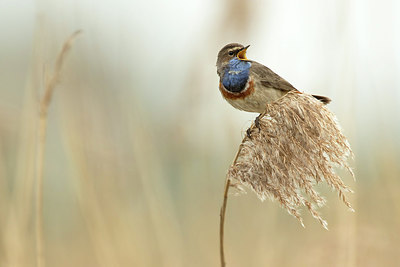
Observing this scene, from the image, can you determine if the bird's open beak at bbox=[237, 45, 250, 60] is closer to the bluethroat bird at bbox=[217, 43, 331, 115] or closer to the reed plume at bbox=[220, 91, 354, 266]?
the bluethroat bird at bbox=[217, 43, 331, 115]

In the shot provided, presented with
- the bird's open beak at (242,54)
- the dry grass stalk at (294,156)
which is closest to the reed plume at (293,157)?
the dry grass stalk at (294,156)

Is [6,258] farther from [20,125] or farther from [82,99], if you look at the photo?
[82,99]

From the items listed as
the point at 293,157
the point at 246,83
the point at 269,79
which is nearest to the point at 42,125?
the point at 293,157

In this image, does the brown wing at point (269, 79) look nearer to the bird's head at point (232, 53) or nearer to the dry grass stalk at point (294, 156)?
the bird's head at point (232, 53)

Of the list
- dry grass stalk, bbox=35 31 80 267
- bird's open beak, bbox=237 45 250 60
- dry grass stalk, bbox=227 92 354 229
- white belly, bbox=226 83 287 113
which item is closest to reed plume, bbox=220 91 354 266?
dry grass stalk, bbox=227 92 354 229

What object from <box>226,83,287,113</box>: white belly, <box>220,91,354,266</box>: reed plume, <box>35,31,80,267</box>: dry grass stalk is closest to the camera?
<box>220,91,354,266</box>: reed plume

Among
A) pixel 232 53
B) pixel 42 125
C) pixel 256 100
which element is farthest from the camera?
pixel 232 53

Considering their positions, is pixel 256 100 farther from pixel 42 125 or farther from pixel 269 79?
pixel 42 125
